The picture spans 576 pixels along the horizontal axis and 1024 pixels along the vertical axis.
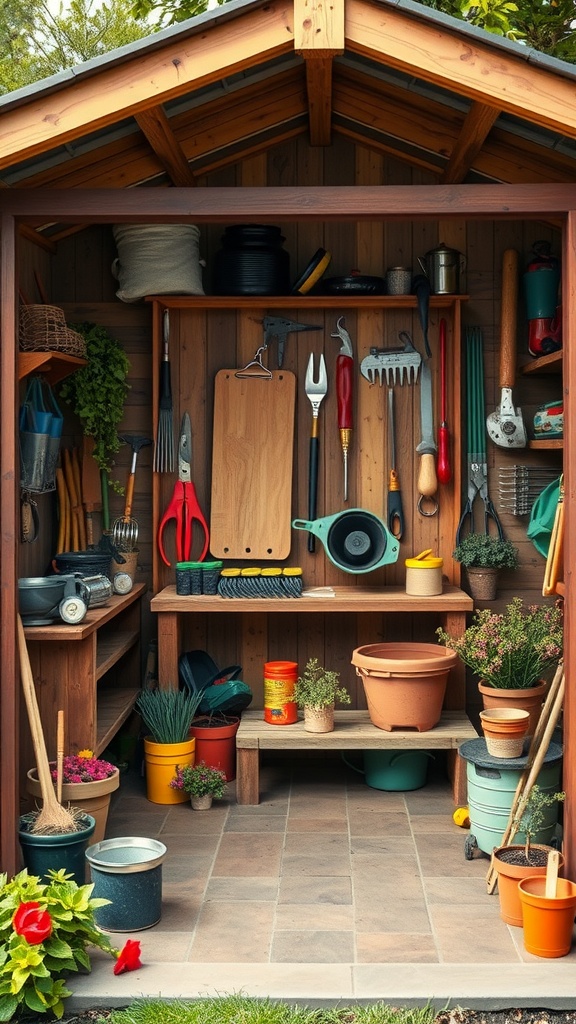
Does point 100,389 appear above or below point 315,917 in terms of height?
above

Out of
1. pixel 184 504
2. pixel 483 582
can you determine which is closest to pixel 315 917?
pixel 483 582

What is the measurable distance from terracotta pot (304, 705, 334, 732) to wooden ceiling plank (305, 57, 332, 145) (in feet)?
9.24

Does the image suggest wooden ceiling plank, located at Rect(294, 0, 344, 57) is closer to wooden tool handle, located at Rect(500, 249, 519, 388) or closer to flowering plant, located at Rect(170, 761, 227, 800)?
wooden tool handle, located at Rect(500, 249, 519, 388)

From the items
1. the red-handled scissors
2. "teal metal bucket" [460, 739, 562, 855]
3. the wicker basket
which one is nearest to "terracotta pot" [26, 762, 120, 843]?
"teal metal bucket" [460, 739, 562, 855]

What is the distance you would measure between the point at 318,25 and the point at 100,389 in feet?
8.18

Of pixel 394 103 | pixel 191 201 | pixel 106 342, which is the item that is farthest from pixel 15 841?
pixel 394 103

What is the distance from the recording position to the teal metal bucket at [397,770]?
5.47 metres

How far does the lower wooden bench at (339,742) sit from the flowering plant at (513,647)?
447 mm

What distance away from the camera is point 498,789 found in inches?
171

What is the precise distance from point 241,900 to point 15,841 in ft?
2.89

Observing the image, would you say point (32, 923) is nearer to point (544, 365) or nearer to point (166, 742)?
point (166, 742)

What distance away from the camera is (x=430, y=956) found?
3.63 m

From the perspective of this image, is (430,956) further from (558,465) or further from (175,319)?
(175,319)

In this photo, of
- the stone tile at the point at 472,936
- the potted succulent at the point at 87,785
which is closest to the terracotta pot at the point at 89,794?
the potted succulent at the point at 87,785
